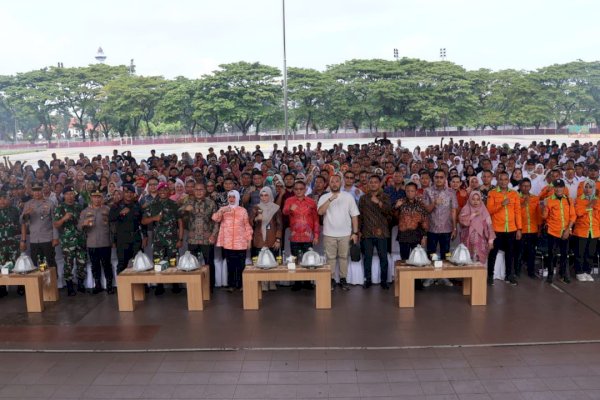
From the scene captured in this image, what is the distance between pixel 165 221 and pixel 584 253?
598 centimetres

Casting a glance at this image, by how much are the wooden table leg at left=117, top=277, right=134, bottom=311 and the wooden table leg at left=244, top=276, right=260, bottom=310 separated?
1.48 m

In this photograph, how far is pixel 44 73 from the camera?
38.6m

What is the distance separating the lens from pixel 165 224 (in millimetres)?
7457

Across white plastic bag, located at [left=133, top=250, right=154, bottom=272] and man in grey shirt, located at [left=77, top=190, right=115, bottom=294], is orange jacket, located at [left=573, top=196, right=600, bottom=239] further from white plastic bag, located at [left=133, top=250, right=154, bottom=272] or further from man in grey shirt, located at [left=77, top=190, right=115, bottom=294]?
man in grey shirt, located at [left=77, top=190, right=115, bottom=294]

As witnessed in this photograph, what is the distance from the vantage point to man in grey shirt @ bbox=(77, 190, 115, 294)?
7301 millimetres

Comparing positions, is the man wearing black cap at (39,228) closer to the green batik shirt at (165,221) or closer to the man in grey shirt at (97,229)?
the man in grey shirt at (97,229)

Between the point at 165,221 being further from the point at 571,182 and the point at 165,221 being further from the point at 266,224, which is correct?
the point at 571,182

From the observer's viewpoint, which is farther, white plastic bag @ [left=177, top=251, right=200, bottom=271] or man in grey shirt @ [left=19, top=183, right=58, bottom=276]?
man in grey shirt @ [left=19, top=183, right=58, bottom=276]

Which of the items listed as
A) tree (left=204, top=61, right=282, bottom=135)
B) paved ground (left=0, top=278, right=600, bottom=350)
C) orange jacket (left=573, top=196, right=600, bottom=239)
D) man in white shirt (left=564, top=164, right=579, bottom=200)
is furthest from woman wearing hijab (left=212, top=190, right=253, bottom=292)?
tree (left=204, top=61, right=282, bottom=135)

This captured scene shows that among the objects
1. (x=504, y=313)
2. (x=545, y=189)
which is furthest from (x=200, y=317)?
(x=545, y=189)

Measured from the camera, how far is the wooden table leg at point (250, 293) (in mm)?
6746

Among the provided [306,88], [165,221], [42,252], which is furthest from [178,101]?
[165,221]

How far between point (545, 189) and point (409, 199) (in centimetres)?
230

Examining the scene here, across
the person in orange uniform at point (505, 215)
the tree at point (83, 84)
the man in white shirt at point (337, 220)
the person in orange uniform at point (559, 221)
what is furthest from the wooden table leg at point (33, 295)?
the tree at point (83, 84)
